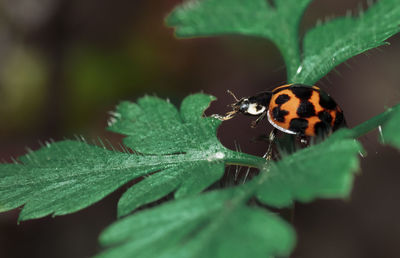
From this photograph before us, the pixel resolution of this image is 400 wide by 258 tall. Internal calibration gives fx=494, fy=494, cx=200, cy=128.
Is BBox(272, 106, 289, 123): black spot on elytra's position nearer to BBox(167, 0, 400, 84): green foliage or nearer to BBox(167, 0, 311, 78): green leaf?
BBox(167, 0, 400, 84): green foliage

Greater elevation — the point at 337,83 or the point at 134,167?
the point at 134,167

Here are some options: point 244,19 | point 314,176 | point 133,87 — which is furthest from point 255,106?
point 133,87

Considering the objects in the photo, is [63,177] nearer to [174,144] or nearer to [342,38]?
[174,144]

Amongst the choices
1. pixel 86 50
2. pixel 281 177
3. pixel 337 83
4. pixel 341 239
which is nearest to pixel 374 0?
pixel 281 177

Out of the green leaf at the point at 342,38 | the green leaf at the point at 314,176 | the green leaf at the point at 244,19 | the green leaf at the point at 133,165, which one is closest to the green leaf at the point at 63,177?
the green leaf at the point at 133,165

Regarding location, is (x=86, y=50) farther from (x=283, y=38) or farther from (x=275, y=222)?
(x=275, y=222)

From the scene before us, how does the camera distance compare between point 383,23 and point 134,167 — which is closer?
point 134,167
